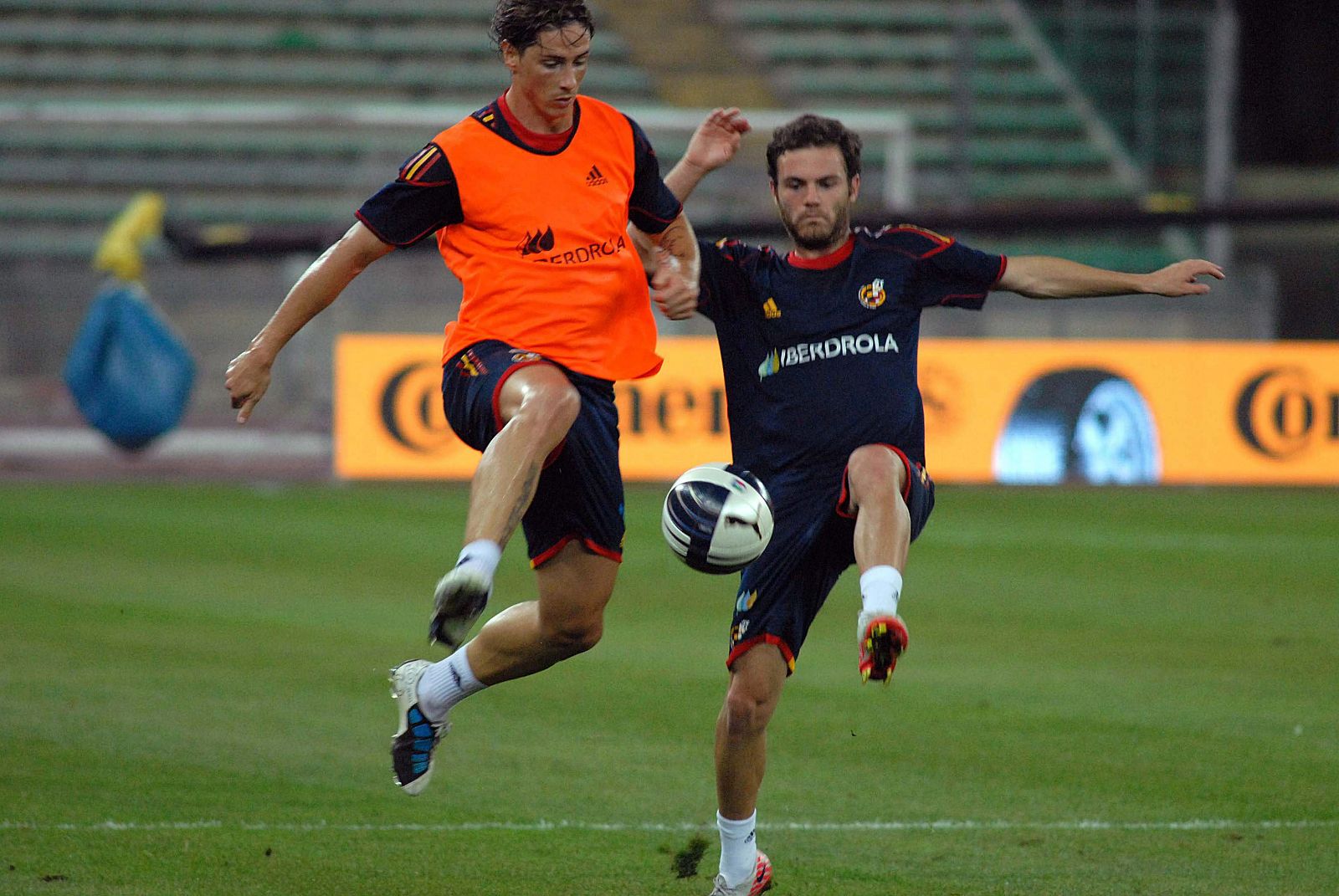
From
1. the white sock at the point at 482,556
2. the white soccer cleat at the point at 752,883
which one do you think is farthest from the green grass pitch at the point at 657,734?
the white sock at the point at 482,556

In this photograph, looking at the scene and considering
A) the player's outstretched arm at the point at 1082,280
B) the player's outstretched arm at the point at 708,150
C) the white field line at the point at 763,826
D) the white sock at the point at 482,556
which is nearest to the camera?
the white sock at the point at 482,556

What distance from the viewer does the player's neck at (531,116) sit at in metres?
5.11

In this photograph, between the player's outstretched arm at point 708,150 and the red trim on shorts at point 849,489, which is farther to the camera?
the player's outstretched arm at point 708,150

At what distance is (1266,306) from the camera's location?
18.2m

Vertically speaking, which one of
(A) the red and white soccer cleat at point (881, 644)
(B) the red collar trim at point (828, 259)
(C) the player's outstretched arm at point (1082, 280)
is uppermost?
(B) the red collar trim at point (828, 259)

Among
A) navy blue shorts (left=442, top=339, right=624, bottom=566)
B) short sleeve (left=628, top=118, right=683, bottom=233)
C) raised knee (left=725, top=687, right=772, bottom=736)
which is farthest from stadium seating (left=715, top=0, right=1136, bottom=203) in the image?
raised knee (left=725, top=687, right=772, bottom=736)

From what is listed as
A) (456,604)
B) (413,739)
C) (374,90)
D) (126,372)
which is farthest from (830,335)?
(374,90)

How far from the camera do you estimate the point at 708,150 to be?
18.7 ft

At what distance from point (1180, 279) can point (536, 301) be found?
6.15ft

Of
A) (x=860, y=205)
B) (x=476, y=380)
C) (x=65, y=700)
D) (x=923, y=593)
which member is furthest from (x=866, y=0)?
(x=476, y=380)

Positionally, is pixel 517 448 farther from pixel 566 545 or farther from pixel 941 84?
pixel 941 84

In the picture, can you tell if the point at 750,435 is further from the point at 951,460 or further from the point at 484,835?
the point at 951,460

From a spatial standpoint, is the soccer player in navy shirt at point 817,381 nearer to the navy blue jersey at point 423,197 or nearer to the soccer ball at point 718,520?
the soccer ball at point 718,520

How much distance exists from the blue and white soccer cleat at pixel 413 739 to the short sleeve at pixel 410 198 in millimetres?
1228
